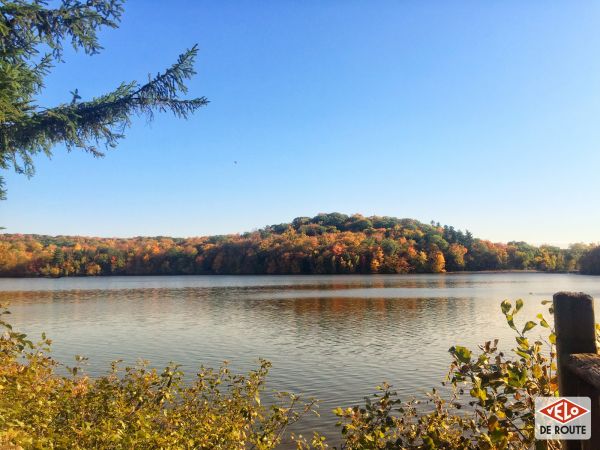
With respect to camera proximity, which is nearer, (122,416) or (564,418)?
(564,418)

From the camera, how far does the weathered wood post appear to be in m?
3.15

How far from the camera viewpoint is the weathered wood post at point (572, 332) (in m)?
3.15

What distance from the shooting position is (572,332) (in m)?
3.18

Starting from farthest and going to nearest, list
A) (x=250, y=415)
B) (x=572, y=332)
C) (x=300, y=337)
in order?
(x=300, y=337), (x=250, y=415), (x=572, y=332)

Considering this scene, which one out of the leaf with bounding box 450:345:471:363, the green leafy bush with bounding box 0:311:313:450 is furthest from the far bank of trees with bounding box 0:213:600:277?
the leaf with bounding box 450:345:471:363

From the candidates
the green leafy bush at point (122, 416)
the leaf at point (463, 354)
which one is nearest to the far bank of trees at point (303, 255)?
the green leafy bush at point (122, 416)

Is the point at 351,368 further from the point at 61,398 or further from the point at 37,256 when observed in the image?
the point at 37,256

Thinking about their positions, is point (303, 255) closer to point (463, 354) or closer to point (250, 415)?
point (250, 415)

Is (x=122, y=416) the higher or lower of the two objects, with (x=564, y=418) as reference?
lower

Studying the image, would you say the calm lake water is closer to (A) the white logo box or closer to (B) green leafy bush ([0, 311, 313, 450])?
(B) green leafy bush ([0, 311, 313, 450])

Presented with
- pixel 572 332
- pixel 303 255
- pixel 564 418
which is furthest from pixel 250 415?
pixel 303 255

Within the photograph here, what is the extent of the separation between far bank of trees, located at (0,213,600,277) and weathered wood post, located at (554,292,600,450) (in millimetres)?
137779

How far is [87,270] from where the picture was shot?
153750 mm

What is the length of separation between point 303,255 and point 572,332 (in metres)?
144
